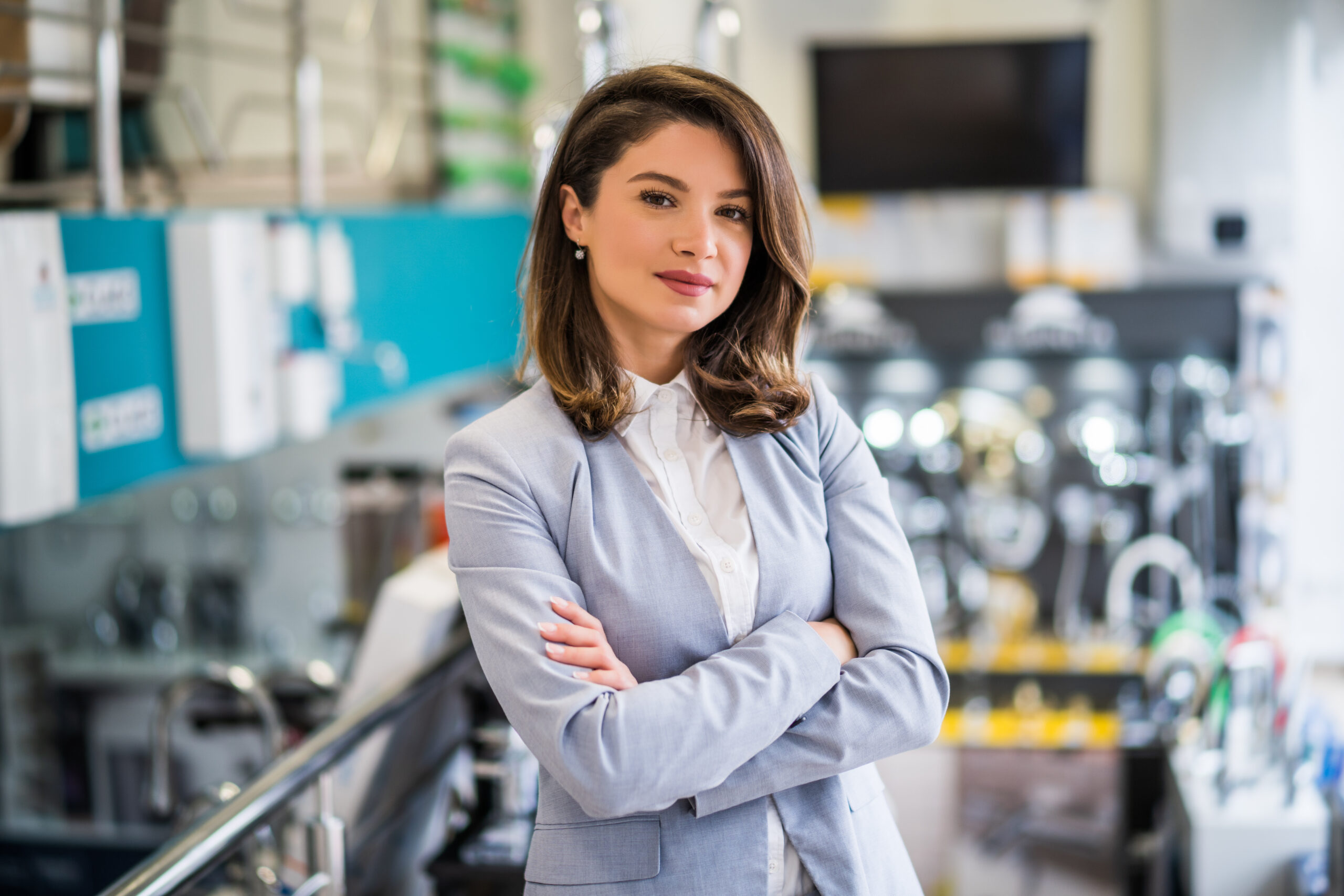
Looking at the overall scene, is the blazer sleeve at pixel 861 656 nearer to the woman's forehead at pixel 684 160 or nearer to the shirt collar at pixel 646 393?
the shirt collar at pixel 646 393

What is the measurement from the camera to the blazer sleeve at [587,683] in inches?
44.7

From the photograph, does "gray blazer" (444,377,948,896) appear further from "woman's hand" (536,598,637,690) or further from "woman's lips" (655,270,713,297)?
"woman's lips" (655,270,713,297)

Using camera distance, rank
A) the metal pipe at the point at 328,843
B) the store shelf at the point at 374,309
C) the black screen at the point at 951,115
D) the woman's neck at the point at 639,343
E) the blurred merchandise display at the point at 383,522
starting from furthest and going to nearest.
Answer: the black screen at the point at 951,115 < the blurred merchandise display at the point at 383,522 < the store shelf at the point at 374,309 < the metal pipe at the point at 328,843 < the woman's neck at the point at 639,343

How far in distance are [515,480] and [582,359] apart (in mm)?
173

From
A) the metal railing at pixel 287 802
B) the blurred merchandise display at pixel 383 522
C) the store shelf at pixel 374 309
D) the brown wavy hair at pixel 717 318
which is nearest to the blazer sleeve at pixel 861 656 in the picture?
the brown wavy hair at pixel 717 318

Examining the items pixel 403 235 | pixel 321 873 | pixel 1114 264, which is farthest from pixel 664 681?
pixel 1114 264

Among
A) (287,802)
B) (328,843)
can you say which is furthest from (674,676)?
(328,843)

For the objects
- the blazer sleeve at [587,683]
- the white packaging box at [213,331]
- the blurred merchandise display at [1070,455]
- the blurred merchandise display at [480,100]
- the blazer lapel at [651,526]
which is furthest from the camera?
the blurred merchandise display at [1070,455]

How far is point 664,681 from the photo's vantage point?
1.17 meters

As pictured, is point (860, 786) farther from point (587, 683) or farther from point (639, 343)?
point (639, 343)

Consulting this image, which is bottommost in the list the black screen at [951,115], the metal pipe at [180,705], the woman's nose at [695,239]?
the metal pipe at [180,705]

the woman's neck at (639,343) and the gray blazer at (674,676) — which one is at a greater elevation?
the woman's neck at (639,343)

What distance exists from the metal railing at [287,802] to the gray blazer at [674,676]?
0.41 m

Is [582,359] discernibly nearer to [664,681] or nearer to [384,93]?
[664,681]
